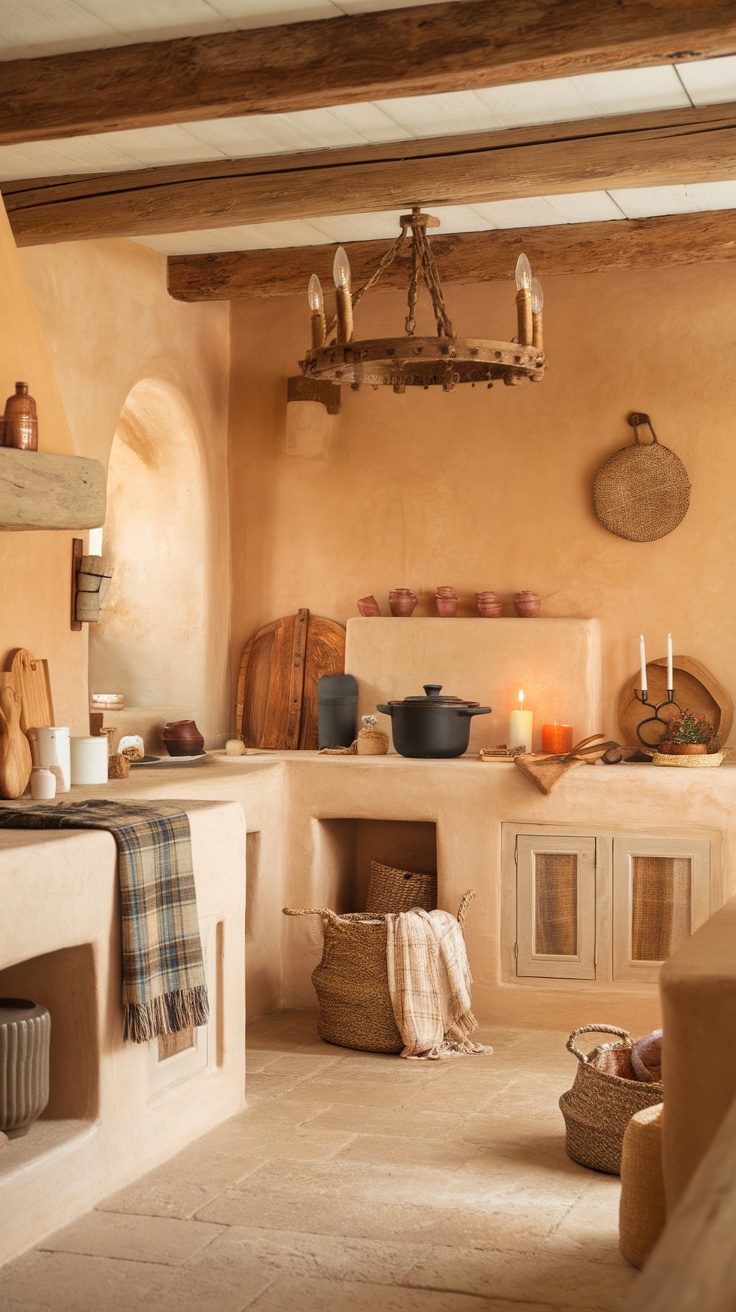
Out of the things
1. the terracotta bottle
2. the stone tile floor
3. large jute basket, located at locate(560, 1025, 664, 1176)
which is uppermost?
the terracotta bottle

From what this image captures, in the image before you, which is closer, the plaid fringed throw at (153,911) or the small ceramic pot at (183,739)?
the plaid fringed throw at (153,911)

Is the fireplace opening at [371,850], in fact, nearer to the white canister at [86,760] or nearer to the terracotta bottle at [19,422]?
the white canister at [86,760]

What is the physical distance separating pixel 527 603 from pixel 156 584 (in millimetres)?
1835

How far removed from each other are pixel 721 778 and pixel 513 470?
1863 millimetres

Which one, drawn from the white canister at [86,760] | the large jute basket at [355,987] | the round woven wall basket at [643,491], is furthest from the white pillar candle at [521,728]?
the white canister at [86,760]

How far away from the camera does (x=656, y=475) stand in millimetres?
6348

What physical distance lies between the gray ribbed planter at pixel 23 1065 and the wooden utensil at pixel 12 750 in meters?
1.26

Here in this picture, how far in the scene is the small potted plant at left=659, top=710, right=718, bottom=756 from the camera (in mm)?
5871

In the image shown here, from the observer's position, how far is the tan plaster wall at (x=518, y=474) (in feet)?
20.8

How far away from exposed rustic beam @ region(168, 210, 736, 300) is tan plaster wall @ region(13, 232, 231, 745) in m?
0.29

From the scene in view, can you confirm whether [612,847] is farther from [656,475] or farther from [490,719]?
[656,475]

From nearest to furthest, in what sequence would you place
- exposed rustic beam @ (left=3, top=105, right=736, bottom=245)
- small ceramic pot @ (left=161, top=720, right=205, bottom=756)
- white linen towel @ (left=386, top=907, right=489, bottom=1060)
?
exposed rustic beam @ (left=3, top=105, right=736, bottom=245) → white linen towel @ (left=386, top=907, right=489, bottom=1060) → small ceramic pot @ (left=161, top=720, right=205, bottom=756)

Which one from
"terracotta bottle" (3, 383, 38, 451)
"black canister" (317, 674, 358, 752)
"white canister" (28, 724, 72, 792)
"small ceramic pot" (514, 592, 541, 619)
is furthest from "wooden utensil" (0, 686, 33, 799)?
"small ceramic pot" (514, 592, 541, 619)

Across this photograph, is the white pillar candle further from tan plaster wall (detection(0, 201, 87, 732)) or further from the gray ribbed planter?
the gray ribbed planter
